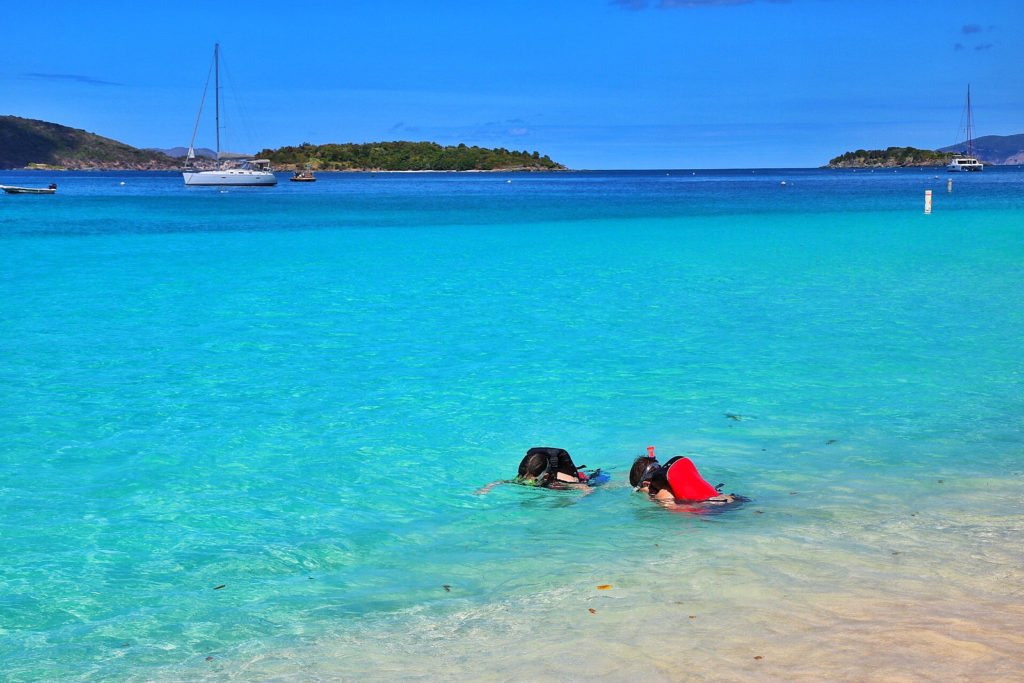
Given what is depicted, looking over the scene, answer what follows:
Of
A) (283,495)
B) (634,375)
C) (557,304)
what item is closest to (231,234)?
(557,304)

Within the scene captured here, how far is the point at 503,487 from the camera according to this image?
10.6m

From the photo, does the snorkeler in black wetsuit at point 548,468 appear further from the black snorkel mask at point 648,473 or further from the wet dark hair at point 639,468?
the black snorkel mask at point 648,473

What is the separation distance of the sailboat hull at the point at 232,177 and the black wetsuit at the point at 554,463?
4774 inches

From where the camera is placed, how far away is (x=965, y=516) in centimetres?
902

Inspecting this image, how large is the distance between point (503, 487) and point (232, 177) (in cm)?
12177

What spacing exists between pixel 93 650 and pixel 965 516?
7.72m

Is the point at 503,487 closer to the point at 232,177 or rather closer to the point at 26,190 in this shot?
the point at 26,190

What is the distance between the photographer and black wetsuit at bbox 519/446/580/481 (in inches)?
403

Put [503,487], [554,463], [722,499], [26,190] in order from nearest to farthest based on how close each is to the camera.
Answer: [722,499] → [554,463] → [503,487] → [26,190]

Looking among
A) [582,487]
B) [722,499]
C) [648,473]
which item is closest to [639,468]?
[648,473]

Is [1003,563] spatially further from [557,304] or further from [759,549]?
[557,304]

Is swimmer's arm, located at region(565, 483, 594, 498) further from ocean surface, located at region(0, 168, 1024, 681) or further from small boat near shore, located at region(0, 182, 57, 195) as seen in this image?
small boat near shore, located at region(0, 182, 57, 195)

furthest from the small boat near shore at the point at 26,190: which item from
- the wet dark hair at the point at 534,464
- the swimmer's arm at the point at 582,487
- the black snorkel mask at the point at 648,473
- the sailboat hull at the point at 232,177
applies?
the black snorkel mask at the point at 648,473

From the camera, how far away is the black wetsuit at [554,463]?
10242 millimetres
